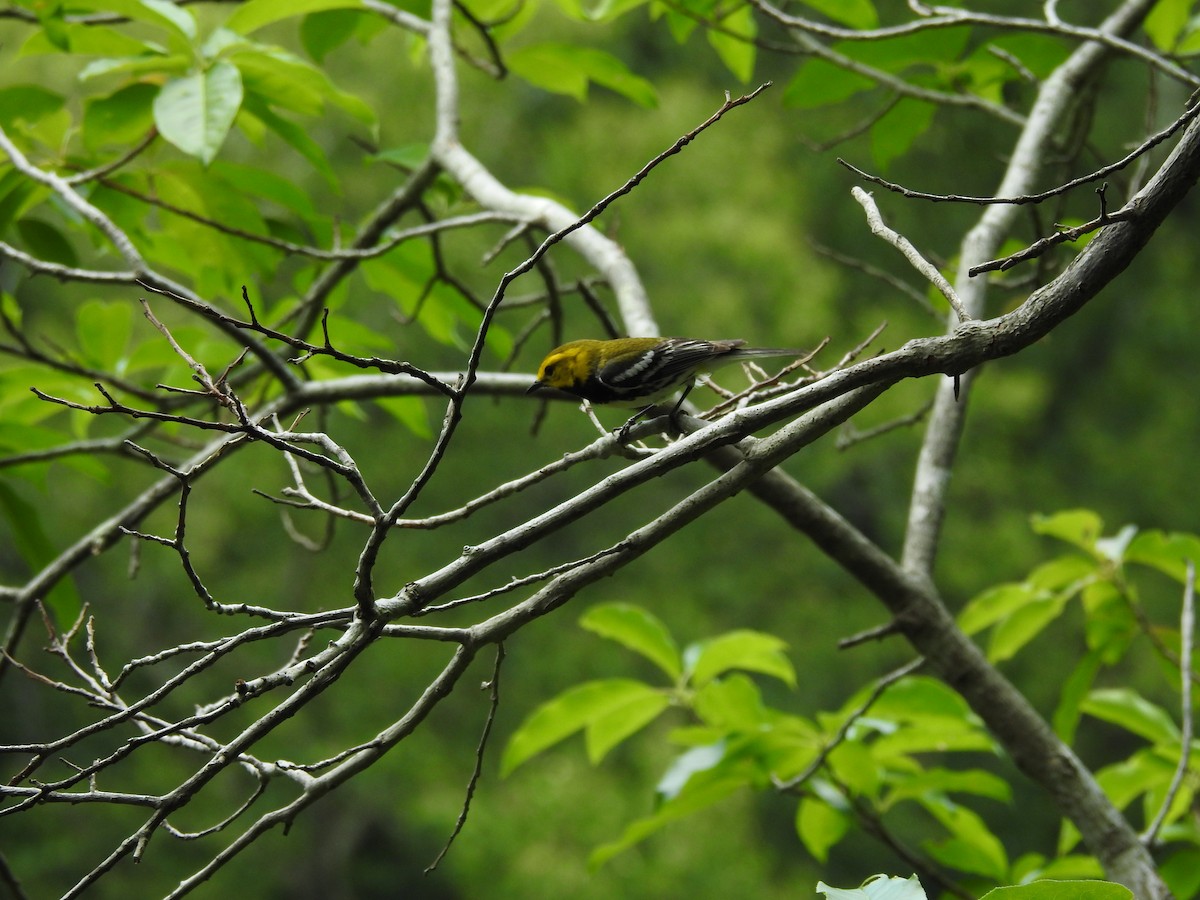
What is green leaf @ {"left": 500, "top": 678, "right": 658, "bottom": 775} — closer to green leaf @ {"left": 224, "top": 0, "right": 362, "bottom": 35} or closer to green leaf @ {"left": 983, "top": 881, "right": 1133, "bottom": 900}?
green leaf @ {"left": 983, "top": 881, "right": 1133, "bottom": 900}

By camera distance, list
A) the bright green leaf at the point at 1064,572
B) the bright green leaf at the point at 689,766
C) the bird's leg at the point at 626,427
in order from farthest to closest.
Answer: the bright green leaf at the point at 1064,572 → the bright green leaf at the point at 689,766 → the bird's leg at the point at 626,427

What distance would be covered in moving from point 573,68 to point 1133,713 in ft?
6.21

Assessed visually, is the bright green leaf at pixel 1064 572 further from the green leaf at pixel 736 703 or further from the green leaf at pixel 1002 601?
the green leaf at pixel 736 703

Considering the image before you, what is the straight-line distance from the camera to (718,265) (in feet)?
38.2

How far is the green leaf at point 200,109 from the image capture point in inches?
72.0

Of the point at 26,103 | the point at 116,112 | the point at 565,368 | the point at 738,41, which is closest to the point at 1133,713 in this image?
the point at 565,368

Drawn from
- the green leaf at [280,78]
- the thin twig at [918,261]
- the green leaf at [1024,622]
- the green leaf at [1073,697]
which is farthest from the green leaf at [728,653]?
the green leaf at [280,78]

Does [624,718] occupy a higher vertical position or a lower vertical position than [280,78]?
lower

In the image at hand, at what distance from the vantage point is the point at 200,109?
1.89 metres

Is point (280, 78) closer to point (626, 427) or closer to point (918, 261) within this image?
point (626, 427)

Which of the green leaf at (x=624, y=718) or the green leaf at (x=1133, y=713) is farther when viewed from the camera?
the green leaf at (x=1133, y=713)

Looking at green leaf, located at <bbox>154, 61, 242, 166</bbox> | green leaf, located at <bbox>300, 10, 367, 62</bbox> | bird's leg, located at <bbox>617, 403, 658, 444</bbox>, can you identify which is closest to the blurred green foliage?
green leaf, located at <bbox>300, 10, 367, 62</bbox>

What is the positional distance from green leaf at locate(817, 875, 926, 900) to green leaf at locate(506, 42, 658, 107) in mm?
2024

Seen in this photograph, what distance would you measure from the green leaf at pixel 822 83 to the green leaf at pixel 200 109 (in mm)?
1238
